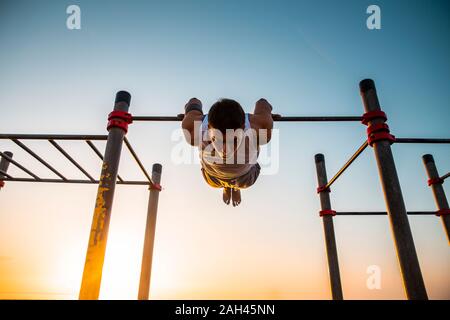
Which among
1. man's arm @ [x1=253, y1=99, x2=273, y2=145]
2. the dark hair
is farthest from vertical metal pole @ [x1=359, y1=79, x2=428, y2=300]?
the dark hair

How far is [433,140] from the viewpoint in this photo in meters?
2.82

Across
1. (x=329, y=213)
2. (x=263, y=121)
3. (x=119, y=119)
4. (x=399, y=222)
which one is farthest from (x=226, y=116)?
(x=329, y=213)

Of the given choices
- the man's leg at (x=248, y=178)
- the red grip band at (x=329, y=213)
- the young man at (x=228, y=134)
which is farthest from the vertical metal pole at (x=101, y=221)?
the red grip band at (x=329, y=213)

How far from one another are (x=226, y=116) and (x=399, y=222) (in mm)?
1590

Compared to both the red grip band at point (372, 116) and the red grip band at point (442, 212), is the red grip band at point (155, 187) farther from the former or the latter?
the red grip band at point (442, 212)

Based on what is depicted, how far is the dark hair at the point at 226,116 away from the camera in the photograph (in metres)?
2.11

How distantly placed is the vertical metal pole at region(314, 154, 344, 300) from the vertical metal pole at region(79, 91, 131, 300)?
3.24 meters

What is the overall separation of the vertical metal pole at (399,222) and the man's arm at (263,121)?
979 mm

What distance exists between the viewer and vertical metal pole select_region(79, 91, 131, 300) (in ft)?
6.16

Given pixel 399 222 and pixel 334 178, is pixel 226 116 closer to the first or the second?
pixel 399 222

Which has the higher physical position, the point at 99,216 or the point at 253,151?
the point at 253,151
